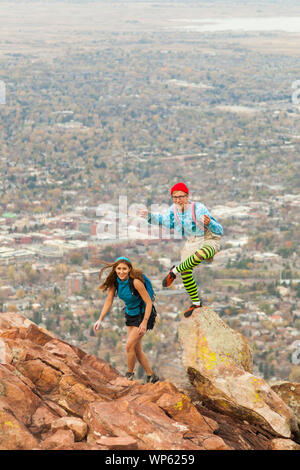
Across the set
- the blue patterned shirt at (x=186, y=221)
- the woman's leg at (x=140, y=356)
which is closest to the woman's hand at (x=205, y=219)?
the blue patterned shirt at (x=186, y=221)

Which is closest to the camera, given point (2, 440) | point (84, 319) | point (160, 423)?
point (2, 440)

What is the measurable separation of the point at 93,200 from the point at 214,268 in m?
34.8

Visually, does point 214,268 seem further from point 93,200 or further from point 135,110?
point 135,110

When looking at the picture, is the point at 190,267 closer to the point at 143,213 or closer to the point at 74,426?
the point at 143,213

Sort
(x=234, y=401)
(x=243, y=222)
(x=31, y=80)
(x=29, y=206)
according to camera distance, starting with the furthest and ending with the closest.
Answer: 1. (x=31, y=80)
2. (x=29, y=206)
3. (x=243, y=222)
4. (x=234, y=401)

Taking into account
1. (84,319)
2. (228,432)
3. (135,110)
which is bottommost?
(84,319)

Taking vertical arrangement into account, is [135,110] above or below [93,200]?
above

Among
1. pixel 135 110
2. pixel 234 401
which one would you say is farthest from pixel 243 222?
pixel 234 401

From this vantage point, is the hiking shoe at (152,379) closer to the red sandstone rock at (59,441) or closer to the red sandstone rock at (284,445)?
the red sandstone rock at (284,445)

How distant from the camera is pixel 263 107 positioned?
178750mm

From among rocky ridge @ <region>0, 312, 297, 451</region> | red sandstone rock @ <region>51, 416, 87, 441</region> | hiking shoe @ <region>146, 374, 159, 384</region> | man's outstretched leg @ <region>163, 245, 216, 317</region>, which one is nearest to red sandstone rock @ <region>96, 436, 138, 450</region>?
rocky ridge @ <region>0, 312, 297, 451</region>

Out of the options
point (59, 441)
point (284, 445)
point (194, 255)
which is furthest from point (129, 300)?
point (284, 445)

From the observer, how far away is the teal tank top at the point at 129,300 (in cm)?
852

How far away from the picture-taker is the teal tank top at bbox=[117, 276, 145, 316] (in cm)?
852
